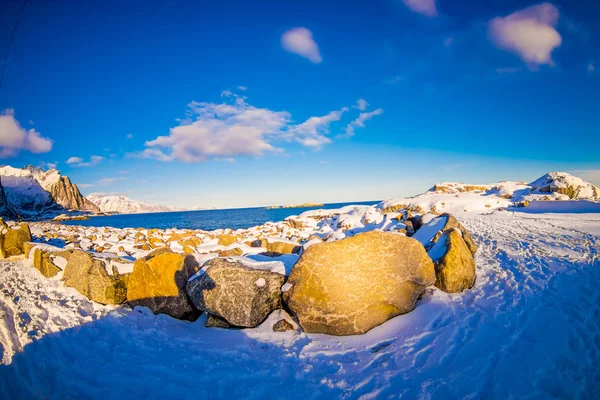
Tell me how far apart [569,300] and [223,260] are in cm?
760

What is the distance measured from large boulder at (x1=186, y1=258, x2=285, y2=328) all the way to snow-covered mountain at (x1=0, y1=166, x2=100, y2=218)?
135 m

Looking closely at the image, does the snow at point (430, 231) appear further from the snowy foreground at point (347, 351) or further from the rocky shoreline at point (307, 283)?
the snowy foreground at point (347, 351)

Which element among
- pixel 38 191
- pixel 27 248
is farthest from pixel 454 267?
pixel 38 191

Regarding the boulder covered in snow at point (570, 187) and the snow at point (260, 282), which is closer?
the snow at point (260, 282)

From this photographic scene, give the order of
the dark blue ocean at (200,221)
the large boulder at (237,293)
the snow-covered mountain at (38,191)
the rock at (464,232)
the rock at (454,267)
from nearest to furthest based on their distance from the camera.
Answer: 1. the large boulder at (237,293)
2. the rock at (454,267)
3. the rock at (464,232)
4. the dark blue ocean at (200,221)
5. the snow-covered mountain at (38,191)

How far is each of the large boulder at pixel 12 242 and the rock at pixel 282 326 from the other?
14.4m

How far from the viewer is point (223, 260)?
6.59 meters

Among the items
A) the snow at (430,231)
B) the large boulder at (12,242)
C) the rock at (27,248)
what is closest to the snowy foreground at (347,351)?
the snow at (430,231)

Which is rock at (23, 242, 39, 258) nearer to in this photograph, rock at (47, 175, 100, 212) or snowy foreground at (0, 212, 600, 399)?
snowy foreground at (0, 212, 600, 399)

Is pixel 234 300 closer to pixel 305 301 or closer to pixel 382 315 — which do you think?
pixel 305 301

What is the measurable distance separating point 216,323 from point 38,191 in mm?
168978

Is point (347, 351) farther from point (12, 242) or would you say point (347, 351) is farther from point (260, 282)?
point (12, 242)

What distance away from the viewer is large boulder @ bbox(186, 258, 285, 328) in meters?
5.63

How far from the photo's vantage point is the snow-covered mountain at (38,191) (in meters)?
108
